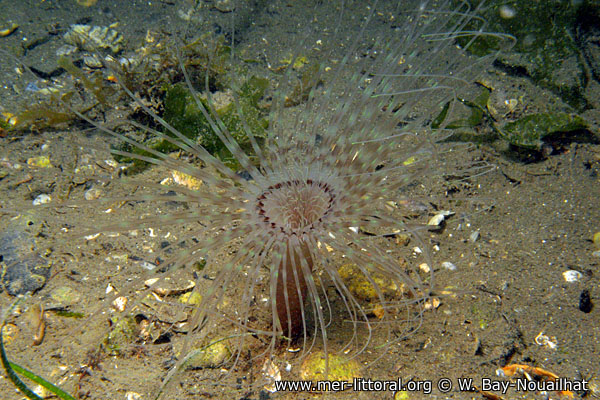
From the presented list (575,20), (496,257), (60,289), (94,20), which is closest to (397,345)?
(496,257)

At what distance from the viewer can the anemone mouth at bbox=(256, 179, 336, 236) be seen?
9.63 feet

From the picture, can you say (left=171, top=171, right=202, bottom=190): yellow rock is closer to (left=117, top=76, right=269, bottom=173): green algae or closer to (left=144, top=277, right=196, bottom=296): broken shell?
(left=117, top=76, right=269, bottom=173): green algae

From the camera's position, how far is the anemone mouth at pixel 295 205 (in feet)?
9.63

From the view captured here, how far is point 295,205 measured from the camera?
307 cm

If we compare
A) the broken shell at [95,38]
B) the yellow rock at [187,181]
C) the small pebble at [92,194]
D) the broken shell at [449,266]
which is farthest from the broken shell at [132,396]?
the broken shell at [95,38]

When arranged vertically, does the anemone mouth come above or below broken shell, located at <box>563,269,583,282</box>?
below

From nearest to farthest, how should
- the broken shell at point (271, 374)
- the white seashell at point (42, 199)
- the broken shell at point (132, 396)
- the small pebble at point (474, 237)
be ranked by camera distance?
the broken shell at point (132, 396) < the broken shell at point (271, 374) < the small pebble at point (474, 237) < the white seashell at point (42, 199)

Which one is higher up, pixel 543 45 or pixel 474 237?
pixel 543 45

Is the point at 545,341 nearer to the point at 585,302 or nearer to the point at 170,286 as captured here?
the point at 585,302

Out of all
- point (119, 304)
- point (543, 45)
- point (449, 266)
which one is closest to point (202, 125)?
point (119, 304)

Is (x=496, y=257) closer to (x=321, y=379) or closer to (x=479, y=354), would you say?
(x=479, y=354)

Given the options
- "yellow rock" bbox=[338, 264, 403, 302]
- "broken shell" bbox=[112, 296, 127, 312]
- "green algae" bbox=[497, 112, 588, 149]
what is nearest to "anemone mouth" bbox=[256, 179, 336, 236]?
"yellow rock" bbox=[338, 264, 403, 302]

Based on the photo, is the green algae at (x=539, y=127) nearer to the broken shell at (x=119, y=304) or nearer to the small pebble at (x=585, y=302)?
the small pebble at (x=585, y=302)

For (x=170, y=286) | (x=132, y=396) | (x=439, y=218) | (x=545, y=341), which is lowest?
(x=132, y=396)
